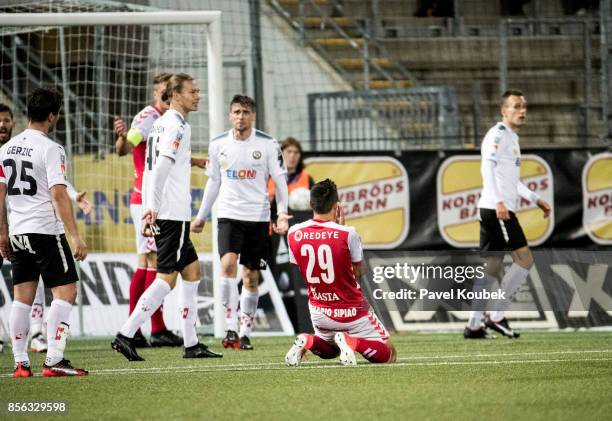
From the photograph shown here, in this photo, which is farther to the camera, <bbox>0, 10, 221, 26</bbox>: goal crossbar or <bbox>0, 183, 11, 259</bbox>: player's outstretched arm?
<bbox>0, 10, 221, 26</bbox>: goal crossbar

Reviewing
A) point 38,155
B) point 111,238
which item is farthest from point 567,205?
point 38,155

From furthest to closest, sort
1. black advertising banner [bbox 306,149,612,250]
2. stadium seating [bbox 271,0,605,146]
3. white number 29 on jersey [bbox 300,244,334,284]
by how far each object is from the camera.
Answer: stadium seating [bbox 271,0,605,146]
black advertising banner [bbox 306,149,612,250]
white number 29 on jersey [bbox 300,244,334,284]

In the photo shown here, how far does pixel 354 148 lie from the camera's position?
14.3 meters

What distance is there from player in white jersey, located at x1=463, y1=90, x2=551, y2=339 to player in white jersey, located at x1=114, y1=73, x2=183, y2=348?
291 centimetres

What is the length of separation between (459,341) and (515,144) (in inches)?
78.0

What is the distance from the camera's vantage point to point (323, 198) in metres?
7.77

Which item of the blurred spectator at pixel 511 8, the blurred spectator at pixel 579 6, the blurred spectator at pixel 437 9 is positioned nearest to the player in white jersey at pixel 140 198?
the blurred spectator at pixel 437 9

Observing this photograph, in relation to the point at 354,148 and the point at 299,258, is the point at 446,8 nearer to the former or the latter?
the point at 354,148

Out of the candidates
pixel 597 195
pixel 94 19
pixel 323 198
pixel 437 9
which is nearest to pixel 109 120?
pixel 94 19

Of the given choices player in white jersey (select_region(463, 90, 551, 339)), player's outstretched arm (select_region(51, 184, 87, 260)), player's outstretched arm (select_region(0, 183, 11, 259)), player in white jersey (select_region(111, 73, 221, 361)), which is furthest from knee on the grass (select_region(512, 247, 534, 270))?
player's outstretched arm (select_region(0, 183, 11, 259))

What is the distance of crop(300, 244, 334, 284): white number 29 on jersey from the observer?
25.4 ft

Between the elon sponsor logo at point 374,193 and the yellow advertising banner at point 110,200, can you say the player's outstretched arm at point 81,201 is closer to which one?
the yellow advertising banner at point 110,200

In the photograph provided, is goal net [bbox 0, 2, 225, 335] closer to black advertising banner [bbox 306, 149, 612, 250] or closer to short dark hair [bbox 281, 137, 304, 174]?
short dark hair [bbox 281, 137, 304, 174]

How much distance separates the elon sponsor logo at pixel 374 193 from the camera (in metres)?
12.7
